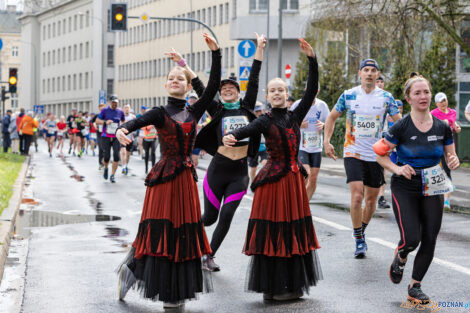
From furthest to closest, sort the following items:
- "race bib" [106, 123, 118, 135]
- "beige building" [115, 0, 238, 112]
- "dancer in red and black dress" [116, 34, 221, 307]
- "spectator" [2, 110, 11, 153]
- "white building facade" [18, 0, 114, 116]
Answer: "white building facade" [18, 0, 114, 116] < "beige building" [115, 0, 238, 112] < "spectator" [2, 110, 11, 153] < "race bib" [106, 123, 118, 135] < "dancer in red and black dress" [116, 34, 221, 307]

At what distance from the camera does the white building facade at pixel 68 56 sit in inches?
3880

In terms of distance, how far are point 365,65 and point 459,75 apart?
34692 millimetres

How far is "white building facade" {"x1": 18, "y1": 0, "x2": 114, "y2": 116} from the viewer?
98562 mm

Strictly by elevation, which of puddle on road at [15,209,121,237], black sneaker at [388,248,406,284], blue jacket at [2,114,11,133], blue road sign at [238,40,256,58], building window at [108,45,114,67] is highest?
building window at [108,45,114,67]

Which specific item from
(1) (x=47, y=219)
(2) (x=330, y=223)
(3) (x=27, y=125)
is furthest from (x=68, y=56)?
(2) (x=330, y=223)

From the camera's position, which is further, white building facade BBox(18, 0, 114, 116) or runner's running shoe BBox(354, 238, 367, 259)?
white building facade BBox(18, 0, 114, 116)

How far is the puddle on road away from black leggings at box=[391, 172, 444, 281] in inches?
246

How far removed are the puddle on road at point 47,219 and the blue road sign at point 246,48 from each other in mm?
13610

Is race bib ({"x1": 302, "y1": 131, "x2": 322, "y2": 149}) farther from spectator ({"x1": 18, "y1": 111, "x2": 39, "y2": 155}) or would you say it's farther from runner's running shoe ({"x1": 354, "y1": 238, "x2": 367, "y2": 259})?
spectator ({"x1": 18, "y1": 111, "x2": 39, "y2": 155})

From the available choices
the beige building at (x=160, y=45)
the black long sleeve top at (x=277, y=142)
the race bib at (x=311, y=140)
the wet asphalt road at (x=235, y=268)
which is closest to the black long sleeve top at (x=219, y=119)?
the black long sleeve top at (x=277, y=142)

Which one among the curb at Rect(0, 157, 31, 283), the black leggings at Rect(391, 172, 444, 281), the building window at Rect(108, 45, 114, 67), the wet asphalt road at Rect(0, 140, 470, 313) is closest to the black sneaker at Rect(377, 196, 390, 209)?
the wet asphalt road at Rect(0, 140, 470, 313)

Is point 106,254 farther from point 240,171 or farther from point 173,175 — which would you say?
point 173,175

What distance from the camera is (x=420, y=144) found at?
23.2 ft

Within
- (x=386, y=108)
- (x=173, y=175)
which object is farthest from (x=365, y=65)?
(x=173, y=175)
